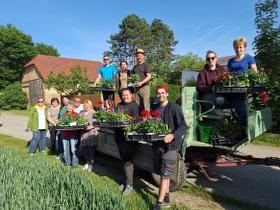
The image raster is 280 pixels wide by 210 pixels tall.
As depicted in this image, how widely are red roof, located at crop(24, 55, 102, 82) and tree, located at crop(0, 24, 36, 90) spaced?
28.2ft

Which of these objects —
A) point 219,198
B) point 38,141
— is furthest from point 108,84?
point 219,198

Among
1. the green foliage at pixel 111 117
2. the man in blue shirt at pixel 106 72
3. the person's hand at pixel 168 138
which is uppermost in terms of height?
the man in blue shirt at pixel 106 72

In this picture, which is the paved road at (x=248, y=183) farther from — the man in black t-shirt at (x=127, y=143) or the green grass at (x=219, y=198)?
the man in black t-shirt at (x=127, y=143)

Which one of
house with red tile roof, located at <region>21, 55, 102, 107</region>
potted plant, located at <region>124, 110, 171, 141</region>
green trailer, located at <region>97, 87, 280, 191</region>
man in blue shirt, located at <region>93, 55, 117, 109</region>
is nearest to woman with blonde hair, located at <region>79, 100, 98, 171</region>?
man in blue shirt, located at <region>93, 55, 117, 109</region>

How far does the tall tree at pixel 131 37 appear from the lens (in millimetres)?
53531

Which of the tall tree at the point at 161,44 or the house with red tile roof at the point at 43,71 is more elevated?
the tall tree at the point at 161,44

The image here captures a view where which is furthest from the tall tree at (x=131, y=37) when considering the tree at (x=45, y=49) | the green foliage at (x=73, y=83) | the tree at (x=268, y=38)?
the tree at (x=268, y=38)

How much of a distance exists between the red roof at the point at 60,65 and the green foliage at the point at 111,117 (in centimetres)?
3425

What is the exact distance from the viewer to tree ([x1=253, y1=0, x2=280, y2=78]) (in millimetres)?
11844

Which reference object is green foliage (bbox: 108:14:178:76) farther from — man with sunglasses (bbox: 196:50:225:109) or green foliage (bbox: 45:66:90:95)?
man with sunglasses (bbox: 196:50:225:109)

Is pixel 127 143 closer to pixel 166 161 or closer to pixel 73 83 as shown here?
pixel 166 161

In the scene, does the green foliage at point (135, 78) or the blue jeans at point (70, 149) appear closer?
the green foliage at point (135, 78)

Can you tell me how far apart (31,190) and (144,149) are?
7.37ft

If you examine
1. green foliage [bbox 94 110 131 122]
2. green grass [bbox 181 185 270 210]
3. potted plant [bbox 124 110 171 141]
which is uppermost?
green foliage [bbox 94 110 131 122]
